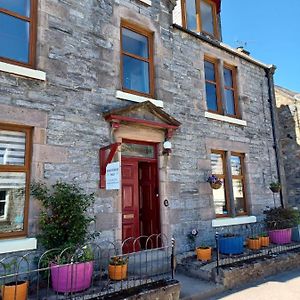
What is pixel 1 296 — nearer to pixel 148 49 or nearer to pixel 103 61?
pixel 103 61

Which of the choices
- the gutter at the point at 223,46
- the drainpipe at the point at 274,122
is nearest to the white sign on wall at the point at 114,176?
the gutter at the point at 223,46

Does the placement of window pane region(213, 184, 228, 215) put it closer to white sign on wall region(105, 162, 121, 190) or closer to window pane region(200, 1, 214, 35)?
white sign on wall region(105, 162, 121, 190)

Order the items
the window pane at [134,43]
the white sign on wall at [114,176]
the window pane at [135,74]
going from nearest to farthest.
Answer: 1. the white sign on wall at [114,176]
2. the window pane at [135,74]
3. the window pane at [134,43]

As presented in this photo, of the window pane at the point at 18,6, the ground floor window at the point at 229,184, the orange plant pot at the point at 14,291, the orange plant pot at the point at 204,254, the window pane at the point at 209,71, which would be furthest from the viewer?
the window pane at the point at 209,71

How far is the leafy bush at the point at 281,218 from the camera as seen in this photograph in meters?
8.41

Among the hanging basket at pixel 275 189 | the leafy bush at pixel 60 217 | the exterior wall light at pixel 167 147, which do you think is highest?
the exterior wall light at pixel 167 147

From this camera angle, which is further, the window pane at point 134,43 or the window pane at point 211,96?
the window pane at point 211,96

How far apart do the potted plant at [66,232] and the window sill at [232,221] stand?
3716 millimetres

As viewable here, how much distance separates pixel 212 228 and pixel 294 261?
78.7 inches

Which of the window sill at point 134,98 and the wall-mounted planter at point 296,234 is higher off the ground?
the window sill at point 134,98

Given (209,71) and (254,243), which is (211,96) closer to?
(209,71)

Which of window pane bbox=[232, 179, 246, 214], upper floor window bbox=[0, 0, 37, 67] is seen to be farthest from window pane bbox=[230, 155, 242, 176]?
upper floor window bbox=[0, 0, 37, 67]

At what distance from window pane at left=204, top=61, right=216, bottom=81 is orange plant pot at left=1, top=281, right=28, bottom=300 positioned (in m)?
7.21

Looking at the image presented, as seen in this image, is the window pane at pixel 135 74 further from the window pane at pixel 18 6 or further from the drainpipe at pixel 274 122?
the drainpipe at pixel 274 122
